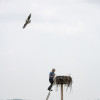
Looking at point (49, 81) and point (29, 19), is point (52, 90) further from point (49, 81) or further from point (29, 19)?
point (29, 19)

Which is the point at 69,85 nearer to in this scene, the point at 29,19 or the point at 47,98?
the point at 47,98

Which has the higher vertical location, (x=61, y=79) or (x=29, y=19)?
(x=29, y=19)

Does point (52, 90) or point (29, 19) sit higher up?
point (29, 19)

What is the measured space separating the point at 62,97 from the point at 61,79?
46.8 inches

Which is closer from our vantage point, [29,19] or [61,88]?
[61,88]

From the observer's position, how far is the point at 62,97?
31.0 meters

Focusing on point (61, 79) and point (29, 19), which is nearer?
point (61, 79)

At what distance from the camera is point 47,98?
3173 centimetres

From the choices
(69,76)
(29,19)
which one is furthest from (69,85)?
(29,19)

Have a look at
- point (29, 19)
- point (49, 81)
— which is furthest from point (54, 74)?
point (29, 19)

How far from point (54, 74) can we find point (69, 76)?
1074mm

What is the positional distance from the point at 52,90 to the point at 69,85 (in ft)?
5.70

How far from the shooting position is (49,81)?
32.5 m

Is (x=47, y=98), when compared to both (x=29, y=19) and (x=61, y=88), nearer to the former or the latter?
(x=61, y=88)
